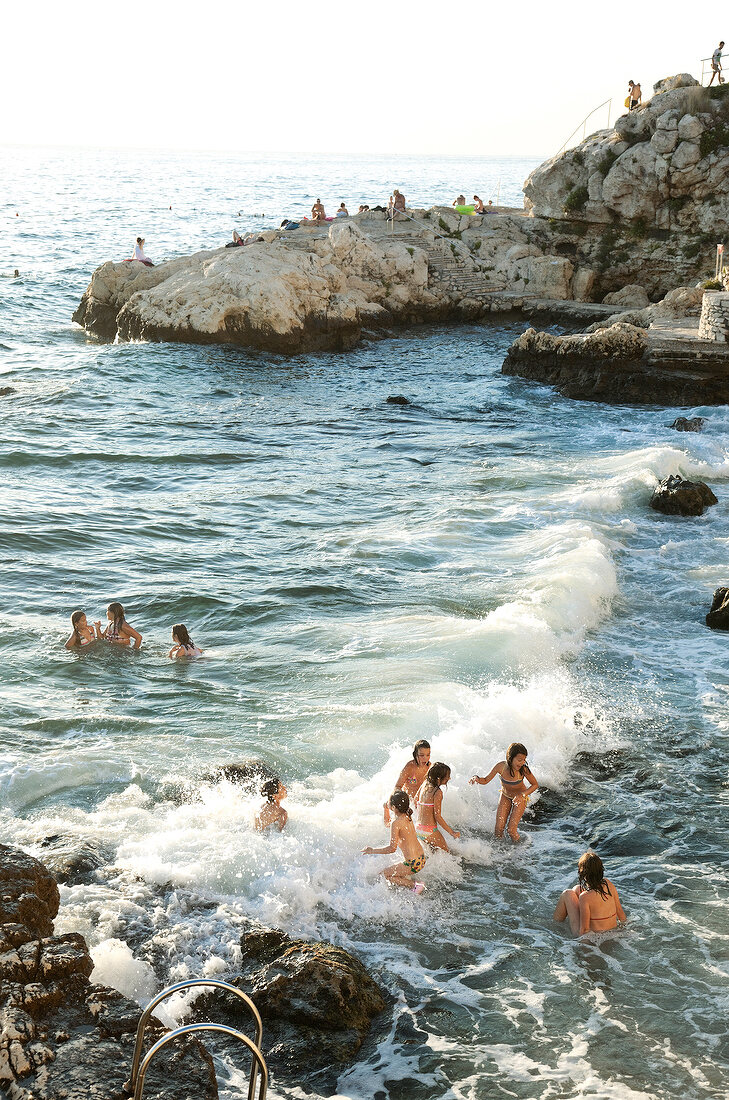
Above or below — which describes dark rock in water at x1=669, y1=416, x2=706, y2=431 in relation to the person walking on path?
below

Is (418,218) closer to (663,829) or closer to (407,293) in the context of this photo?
(407,293)

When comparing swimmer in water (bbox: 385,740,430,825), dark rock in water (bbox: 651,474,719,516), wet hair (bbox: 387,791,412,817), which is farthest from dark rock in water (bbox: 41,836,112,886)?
dark rock in water (bbox: 651,474,719,516)

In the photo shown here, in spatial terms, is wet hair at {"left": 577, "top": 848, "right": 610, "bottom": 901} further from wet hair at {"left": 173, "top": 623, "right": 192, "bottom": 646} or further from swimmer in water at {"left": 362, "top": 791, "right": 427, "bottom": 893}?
wet hair at {"left": 173, "top": 623, "right": 192, "bottom": 646}

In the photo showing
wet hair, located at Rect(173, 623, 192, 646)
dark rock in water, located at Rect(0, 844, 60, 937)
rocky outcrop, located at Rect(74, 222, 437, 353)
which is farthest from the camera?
rocky outcrop, located at Rect(74, 222, 437, 353)

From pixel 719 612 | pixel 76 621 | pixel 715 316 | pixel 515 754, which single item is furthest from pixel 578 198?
pixel 515 754

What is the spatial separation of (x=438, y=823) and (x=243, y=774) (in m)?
1.79

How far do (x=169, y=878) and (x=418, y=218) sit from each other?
31.9 m

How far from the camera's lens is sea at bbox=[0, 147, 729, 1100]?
21.3 feet

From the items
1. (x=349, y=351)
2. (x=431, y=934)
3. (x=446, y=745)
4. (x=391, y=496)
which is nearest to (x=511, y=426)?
(x=391, y=496)

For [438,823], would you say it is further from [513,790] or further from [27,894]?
[27,894]

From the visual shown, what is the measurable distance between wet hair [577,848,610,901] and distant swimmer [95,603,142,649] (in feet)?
21.2

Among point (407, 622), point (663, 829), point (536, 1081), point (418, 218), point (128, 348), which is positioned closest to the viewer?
point (536, 1081)

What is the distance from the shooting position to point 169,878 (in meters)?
7.47

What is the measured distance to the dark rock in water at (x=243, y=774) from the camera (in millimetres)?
8727
